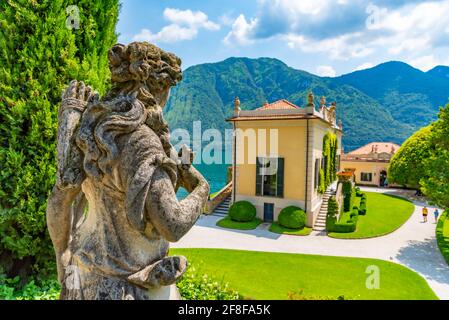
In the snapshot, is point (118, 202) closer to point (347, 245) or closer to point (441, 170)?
point (347, 245)

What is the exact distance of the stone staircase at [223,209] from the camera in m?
24.0

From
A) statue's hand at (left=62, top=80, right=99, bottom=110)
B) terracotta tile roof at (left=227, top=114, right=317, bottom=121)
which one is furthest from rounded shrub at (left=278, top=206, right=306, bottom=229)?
statue's hand at (left=62, top=80, right=99, bottom=110)

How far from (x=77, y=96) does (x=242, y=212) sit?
62.9 ft

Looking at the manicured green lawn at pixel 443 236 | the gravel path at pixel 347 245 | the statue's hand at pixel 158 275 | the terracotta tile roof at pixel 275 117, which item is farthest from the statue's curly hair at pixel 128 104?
the terracotta tile roof at pixel 275 117

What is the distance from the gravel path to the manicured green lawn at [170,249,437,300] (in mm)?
1010

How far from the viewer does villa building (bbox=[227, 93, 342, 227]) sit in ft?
69.1

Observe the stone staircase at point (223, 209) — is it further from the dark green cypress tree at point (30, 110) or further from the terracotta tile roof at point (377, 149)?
the terracotta tile roof at point (377, 149)

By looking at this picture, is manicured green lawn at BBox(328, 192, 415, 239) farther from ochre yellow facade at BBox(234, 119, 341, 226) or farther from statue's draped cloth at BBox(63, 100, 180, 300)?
statue's draped cloth at BBox(63, 100, 180, 300)

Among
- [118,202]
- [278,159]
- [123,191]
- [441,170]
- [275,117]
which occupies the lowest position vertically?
[118,202]

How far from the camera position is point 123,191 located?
9.02 feet

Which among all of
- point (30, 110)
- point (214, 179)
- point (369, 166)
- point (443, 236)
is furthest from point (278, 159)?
point (214, 179)
